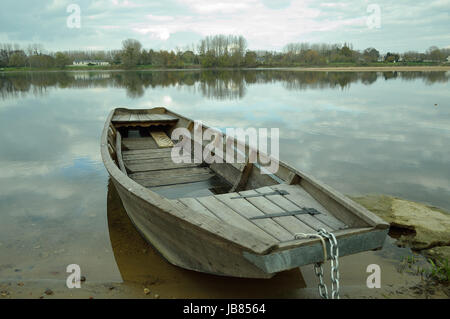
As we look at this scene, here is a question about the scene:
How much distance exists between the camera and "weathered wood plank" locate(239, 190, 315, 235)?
3.16 m

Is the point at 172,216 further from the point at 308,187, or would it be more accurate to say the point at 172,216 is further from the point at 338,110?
the point at 338,110

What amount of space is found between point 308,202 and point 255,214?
0.70 meters

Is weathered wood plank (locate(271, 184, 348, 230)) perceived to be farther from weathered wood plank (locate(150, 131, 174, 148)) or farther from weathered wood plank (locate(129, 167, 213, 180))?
weathered wood plank (locate(150, 131, 174, 148))

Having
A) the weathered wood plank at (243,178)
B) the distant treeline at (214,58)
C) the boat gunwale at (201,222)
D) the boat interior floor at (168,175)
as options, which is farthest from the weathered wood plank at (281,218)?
the distant treeline at (214,58)

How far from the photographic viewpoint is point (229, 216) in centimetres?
341

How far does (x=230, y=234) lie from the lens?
8.46ft

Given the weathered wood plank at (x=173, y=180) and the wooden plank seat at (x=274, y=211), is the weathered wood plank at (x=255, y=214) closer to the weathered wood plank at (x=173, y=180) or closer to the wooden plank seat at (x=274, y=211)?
the wooden plank seat at (x=274, y=211)

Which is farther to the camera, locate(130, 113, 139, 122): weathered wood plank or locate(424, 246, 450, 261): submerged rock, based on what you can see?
locate(130, 113, 139, 122): weathered wood plank

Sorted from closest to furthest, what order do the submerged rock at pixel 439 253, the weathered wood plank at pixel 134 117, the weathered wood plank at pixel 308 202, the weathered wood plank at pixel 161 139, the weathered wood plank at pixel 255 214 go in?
the weathered wood plank at pixel 255 214 → the weathered wood plank at pixel 308 202 → the submerged rock at pixel 439 253 → the weathered wood plank at pixel 161 139 → the weathered wood plank at pixel 134 117

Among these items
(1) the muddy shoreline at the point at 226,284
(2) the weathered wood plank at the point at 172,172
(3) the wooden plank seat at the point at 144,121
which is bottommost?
(1) the muddy shoreline at the point at 226,284

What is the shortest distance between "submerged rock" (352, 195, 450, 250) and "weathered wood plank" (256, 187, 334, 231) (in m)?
1.91

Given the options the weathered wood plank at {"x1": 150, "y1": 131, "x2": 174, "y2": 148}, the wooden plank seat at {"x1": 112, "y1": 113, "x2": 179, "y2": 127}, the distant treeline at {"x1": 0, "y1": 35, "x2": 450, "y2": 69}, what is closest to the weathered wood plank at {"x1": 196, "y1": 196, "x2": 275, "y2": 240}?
the weathered wood plank at {"x1": 150, "y1": 131, "x2": 174, "y2": 148}

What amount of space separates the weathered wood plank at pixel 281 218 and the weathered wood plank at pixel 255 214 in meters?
0.06

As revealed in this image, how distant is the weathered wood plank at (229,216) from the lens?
3.13 m
